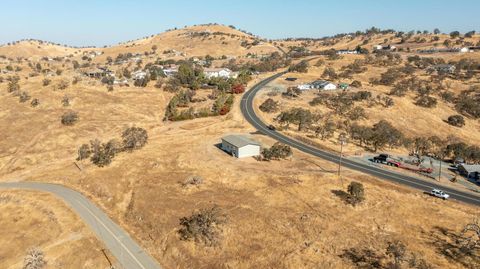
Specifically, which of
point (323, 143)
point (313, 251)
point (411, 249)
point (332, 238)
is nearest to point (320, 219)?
point (332, 238)

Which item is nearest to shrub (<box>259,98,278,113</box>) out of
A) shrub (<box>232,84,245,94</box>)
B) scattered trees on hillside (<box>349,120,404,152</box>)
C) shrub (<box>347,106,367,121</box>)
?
shrub (<box>347,106,367,121</box>)

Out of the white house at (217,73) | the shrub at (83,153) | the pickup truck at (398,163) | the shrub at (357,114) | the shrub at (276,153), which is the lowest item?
the shrub at (83,153)

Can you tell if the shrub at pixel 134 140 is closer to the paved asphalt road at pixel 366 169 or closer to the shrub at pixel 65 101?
the paved asphalt road at pixel 366 169

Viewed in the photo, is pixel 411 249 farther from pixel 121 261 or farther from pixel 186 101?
pixel 186 101

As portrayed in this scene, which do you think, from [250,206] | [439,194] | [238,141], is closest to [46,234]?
[250,206]

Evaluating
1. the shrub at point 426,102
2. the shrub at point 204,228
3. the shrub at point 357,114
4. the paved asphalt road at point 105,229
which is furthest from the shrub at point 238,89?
the shrub at point 204,228

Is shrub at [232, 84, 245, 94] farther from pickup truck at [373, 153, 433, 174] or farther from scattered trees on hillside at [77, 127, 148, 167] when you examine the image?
pickup truck at [373, 153, 433, 174]

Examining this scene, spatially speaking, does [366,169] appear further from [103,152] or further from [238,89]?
[238,89]
